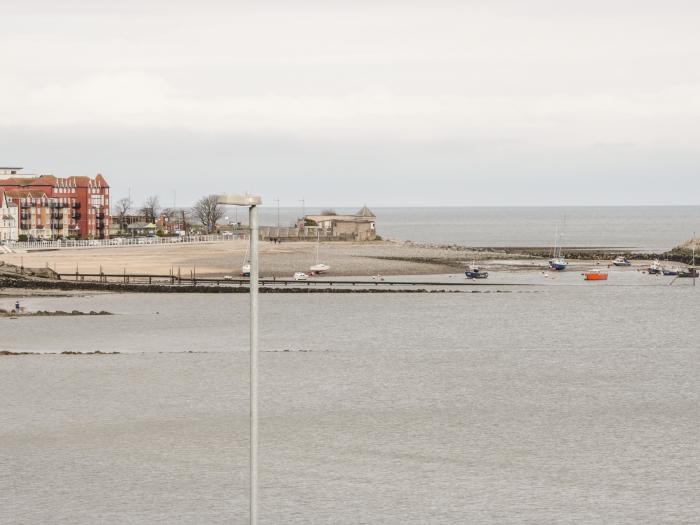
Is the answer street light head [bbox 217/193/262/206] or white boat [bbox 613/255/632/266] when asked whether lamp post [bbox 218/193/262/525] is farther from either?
white boat [bbox 613/255/632/266]

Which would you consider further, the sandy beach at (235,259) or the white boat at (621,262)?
the white boat at (621,262)

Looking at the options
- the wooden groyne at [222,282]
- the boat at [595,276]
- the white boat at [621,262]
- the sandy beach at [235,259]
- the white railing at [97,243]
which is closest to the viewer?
the wooden groyne at [222,282]

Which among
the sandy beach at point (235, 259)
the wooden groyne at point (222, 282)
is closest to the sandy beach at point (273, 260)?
the sandy beach at point (235, 259)

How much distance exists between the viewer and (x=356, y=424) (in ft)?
143

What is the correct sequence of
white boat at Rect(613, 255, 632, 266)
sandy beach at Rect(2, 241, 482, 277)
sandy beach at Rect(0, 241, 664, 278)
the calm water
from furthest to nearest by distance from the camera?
white boat at Rect(613, 255, 632, 266)
sandy beach at Rect(2, 241, 482, 277)
sandy beach at Rect(0, 241, 664, 278)
the calm water

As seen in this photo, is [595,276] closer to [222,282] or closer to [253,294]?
[222,282]

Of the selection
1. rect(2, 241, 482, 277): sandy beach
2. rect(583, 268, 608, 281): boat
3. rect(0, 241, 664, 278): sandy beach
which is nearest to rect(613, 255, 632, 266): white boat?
rect(0, 241, 664, 278): sandy beach

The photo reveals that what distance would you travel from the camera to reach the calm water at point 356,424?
3164 centimetres

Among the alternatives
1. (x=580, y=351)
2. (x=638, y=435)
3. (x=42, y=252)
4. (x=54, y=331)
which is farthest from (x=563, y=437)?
(x=42, y=252)

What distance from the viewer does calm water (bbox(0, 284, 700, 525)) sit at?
31.6 metres

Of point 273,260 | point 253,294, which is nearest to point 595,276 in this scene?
point 273,260

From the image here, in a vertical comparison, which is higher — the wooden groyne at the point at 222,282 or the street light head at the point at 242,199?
the street light head at the point at 242,199

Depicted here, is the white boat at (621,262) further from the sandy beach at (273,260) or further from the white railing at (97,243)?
the white railing at (97,243)

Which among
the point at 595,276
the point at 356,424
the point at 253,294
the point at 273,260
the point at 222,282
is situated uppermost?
the point at 253,294
